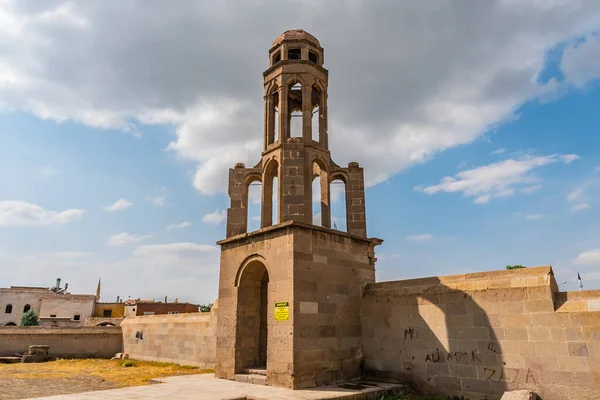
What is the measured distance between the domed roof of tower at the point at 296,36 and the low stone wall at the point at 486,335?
8.34 m

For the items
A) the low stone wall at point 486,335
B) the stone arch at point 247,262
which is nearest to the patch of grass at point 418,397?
the low stone wall at point 486,335

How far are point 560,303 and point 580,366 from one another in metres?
1.20

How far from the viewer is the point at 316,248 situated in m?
10.7

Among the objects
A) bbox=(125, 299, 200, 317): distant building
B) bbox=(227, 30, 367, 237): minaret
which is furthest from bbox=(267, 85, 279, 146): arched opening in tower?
bbox=(125, 299, 200, 317): distant building

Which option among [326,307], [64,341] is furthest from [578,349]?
[64,341]

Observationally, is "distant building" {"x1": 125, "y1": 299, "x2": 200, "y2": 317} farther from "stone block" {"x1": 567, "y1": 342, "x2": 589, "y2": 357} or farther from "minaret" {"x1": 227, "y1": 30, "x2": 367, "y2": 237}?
"stone block" {"x1": 567, "y1": 342, "x2": 589, "y2": 357}

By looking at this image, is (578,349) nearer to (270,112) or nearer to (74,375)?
(270,112)

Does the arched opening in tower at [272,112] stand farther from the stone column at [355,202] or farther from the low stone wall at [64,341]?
the low stone wall at [64,341]

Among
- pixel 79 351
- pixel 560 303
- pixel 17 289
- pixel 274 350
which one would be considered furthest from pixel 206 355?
pixel 17 289

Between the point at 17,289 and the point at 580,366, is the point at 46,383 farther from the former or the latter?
the point at 17,289

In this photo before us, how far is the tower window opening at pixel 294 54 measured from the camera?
13383mm

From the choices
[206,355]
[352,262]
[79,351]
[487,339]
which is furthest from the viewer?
[79,351]

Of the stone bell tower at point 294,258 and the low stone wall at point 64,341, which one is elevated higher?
the stone bell tower at point 294,258

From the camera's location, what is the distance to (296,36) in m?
13.3
